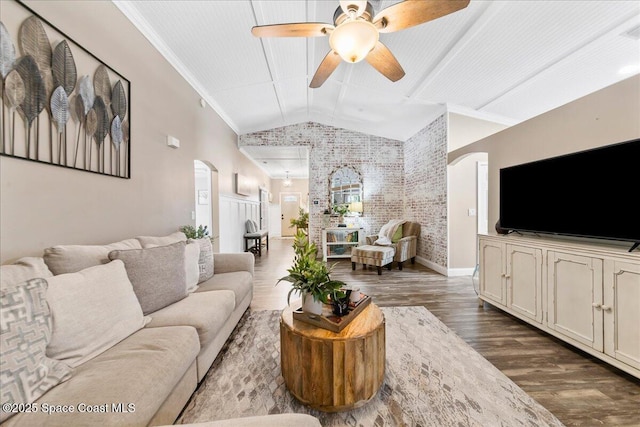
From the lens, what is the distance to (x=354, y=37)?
1.62 m

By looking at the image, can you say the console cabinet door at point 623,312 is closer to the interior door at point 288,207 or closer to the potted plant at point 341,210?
the potted plant at point 341,210

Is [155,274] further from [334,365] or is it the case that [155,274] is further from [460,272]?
[460,272]

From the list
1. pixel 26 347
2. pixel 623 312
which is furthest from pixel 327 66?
pixel 623 312

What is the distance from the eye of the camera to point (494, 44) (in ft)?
8.83

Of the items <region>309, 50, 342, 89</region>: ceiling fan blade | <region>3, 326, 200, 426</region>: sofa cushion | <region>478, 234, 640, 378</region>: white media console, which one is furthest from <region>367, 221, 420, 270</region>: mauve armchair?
<region>3, 326, 200, 426</region>: sofa cushion

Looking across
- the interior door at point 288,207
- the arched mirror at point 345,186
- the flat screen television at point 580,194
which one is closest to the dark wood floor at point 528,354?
the flat screen television at point 580,194

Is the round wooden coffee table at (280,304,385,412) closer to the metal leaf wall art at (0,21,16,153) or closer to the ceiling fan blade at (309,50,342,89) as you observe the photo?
the metal leaf wall art at (0,21,16,153)

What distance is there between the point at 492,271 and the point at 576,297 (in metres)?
0.86

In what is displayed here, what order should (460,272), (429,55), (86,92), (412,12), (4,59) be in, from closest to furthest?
(4,59), (412,12), (86,92), (429,55), (460,272)

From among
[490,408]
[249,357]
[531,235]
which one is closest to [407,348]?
[490,408]

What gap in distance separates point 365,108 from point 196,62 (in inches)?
119

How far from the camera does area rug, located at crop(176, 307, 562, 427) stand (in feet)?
4.62

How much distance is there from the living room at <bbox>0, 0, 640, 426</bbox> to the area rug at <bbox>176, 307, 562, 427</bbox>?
143 centimetres

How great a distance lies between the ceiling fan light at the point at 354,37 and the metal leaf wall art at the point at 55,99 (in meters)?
1.81
